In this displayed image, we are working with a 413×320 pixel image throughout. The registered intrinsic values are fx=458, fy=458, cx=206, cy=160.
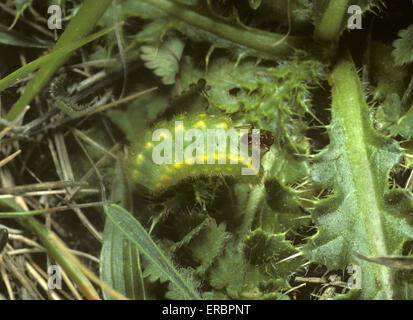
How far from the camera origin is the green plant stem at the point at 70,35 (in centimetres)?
199

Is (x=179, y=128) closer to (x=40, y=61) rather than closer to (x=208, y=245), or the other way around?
(x=208, y=245)

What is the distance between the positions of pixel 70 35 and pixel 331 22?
1.16 m

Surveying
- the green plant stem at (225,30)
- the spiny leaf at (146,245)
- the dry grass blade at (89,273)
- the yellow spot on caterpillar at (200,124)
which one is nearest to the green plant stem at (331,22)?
the green plant stem at (225,30)

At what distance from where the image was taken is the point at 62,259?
6.77 ft

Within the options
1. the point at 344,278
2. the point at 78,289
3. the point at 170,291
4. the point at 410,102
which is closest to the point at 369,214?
the point at 344,278

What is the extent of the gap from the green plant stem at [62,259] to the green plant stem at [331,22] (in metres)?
1.53

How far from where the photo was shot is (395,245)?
1920 millimetres

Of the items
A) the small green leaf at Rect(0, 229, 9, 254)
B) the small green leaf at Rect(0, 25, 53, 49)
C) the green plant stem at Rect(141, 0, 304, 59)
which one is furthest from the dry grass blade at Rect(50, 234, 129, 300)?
the green plant stem at Rect(141, 0, 304, 59)

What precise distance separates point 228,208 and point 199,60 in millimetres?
763

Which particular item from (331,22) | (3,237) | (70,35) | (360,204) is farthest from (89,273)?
(331,22)

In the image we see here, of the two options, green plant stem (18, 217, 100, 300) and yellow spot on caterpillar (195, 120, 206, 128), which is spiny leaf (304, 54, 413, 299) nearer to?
yellow spot on caterpillar (195, 120, 206, 128)

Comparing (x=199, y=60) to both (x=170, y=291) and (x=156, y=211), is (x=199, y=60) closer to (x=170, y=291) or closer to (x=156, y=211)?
(x=156, y=211)
